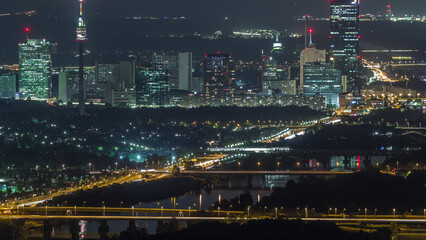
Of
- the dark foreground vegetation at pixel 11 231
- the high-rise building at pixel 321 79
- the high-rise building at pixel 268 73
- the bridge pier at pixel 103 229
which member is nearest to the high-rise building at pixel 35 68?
the high-rise building at pixel 268 73

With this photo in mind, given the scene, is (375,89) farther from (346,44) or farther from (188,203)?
(188,203)

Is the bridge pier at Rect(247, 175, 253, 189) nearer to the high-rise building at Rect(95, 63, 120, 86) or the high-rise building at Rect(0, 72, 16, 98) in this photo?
the high-rise building at Rect(0, 72, 16, 98)

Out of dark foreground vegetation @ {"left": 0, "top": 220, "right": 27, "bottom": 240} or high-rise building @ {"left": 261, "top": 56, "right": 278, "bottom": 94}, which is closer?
dark foreground vegetation @ {"left": 0, "top": 220, "right": 27, "bottom": 240}

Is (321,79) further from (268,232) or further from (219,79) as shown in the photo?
(268,232)

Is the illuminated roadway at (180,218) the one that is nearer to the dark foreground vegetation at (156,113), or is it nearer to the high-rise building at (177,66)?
the dark foreground vegetation at (156,113)

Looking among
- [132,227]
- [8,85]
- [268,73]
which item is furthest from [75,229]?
[268,73]

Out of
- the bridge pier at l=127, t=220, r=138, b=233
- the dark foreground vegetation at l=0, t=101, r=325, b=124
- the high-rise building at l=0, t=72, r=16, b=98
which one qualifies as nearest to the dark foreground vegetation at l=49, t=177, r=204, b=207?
the bridge pier at l=127, t=220, r=138, b=233
